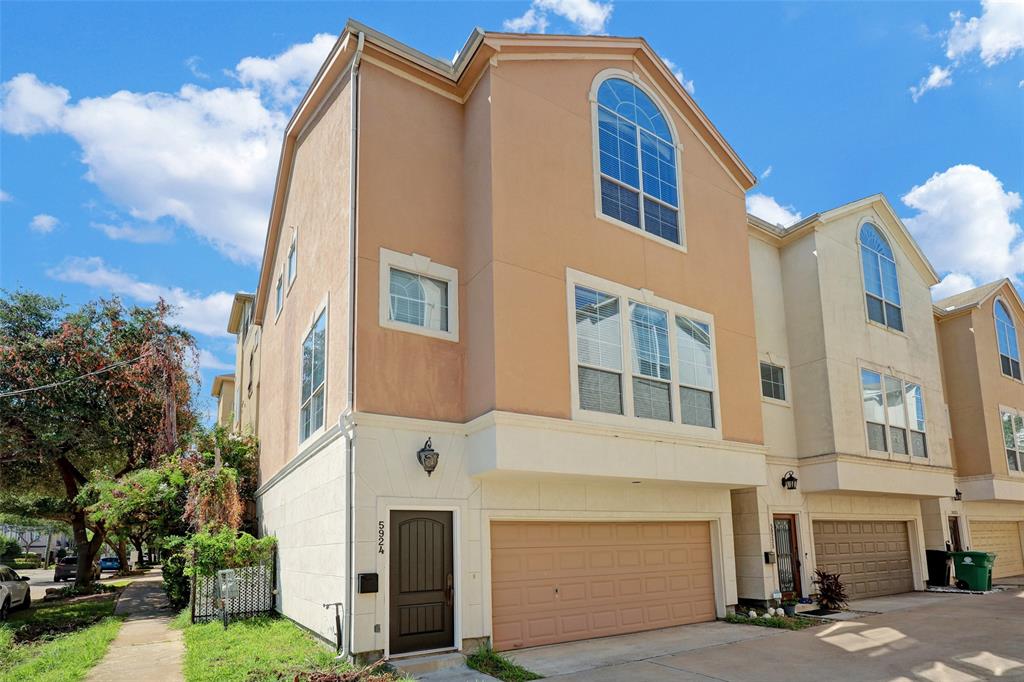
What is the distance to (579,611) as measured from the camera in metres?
11.0

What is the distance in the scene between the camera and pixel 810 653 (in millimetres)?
10250

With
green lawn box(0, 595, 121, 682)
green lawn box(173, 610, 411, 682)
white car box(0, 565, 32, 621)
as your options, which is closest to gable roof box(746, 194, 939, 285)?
green lawn box(173, 610, 411, 682)

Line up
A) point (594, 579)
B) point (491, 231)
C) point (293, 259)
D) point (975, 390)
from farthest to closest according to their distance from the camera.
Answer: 1. point (975, 390)
2. point (293, 259)
3. point (594, 579)
4. point (491, 231)

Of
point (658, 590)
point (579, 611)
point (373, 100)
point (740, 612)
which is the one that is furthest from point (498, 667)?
point (373, 100)

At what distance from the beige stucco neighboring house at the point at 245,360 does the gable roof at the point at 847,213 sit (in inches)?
549

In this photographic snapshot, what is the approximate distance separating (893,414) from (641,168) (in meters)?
9.32

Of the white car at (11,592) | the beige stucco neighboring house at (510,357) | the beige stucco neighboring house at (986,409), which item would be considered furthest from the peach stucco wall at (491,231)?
the beige stucco neighboring house at (986,409)

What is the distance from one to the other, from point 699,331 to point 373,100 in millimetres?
6974

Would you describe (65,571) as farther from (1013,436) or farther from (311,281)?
(1013,436)

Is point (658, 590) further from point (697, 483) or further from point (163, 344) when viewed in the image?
point (163, 344)

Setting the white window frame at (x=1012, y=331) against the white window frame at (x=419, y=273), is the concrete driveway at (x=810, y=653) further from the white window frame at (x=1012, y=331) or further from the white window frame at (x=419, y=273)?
the white window frame at (x=1012, y=331)

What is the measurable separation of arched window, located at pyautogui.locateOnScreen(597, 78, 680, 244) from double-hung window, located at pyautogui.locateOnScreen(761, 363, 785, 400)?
176 inches

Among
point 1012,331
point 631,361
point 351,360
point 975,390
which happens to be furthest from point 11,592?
point 1012,331

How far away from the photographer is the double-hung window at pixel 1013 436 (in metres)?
21.5
